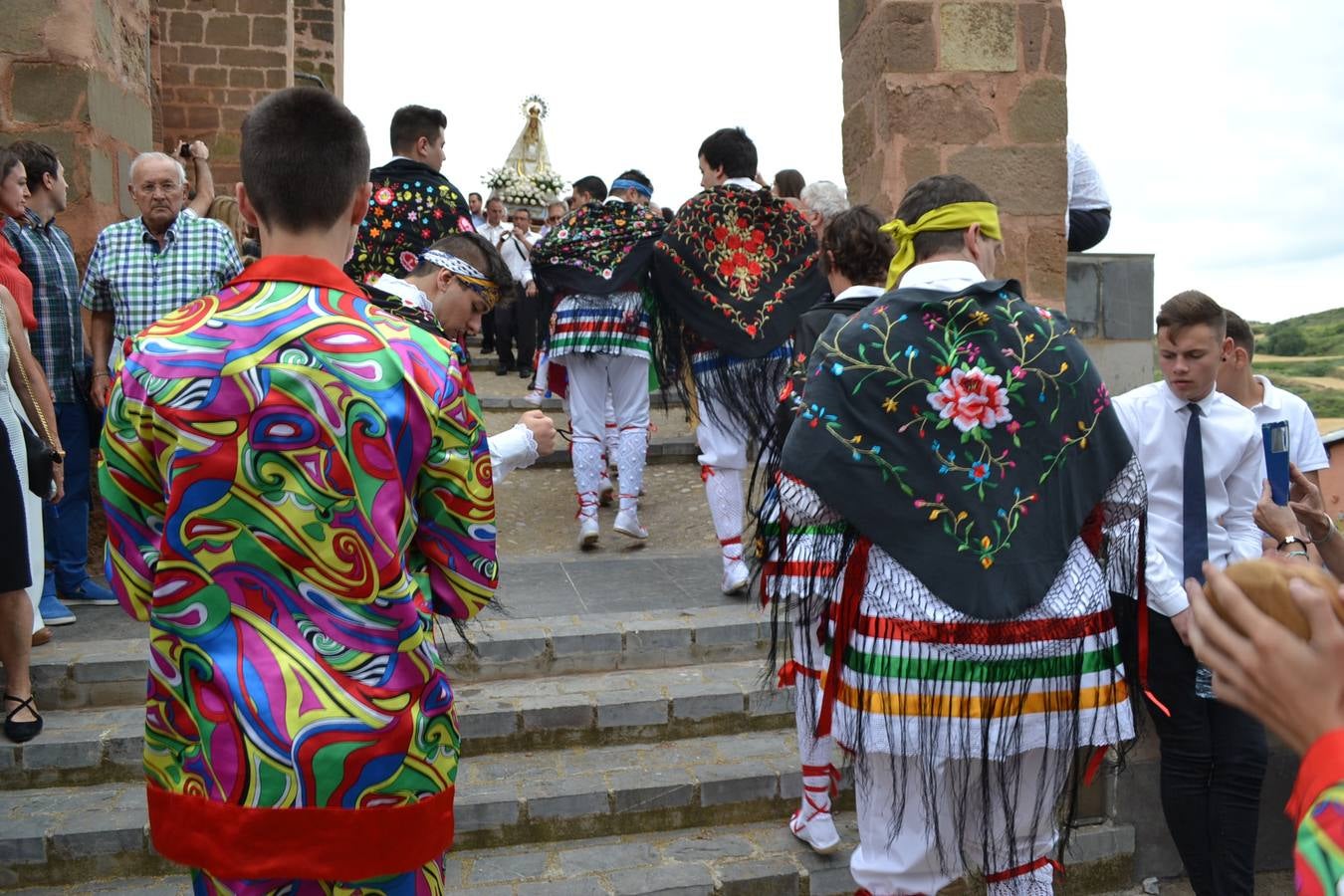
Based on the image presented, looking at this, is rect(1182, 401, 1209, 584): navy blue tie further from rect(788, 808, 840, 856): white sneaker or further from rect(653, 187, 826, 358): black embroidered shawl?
rect(653, 187, 826, 358): black embroidered shawl

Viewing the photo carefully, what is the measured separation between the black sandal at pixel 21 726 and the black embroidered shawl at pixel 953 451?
292 cm

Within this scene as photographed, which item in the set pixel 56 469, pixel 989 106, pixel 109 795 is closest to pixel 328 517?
pixel 109 795

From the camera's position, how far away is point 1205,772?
3.36 meters

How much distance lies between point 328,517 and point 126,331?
4.10 metres

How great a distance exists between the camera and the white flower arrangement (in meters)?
17.5

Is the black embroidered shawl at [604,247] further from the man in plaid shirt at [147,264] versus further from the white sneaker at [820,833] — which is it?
the white sneaker at [820,833]

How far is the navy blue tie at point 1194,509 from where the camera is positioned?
10.8ft

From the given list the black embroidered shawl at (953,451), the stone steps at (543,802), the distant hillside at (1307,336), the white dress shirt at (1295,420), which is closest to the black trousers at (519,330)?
the distant hillside at (1307,336)

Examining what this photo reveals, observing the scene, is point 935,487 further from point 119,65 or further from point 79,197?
point 119,65

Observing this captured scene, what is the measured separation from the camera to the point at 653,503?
7.60 meters

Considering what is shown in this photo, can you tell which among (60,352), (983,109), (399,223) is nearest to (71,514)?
(60,352)

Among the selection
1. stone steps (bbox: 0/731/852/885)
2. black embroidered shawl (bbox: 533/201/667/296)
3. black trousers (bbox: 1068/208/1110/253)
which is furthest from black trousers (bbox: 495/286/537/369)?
stone steps (bbox: 0/731/852/885)

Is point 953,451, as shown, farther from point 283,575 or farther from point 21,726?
point 21,726

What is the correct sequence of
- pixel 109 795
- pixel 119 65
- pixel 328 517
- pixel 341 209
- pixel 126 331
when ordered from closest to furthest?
1. pixel 328 517
2. pixel 341 209
3. pixel 109 795
4. pixel 126 331
5. pixel 119 65
